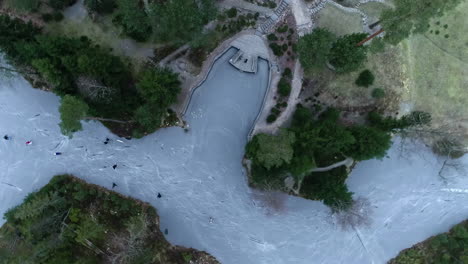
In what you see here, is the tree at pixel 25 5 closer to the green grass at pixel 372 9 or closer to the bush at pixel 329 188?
the bush at pixel 329 188

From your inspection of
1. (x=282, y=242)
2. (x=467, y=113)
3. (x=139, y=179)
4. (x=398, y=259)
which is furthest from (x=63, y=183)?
(x=467, y=113)

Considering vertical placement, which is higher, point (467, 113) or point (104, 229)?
point (467, 113)

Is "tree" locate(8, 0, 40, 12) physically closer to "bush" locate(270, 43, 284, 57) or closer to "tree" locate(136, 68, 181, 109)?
"tree" locate(136, 68, 181, 109)

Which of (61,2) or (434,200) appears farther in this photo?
(434,200)

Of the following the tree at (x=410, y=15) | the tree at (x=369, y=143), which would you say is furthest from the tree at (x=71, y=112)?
the tree at (x=410, y=15)

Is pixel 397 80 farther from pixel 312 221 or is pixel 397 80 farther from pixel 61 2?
pixel 61 2

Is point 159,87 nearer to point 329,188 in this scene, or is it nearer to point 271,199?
point 271,199
